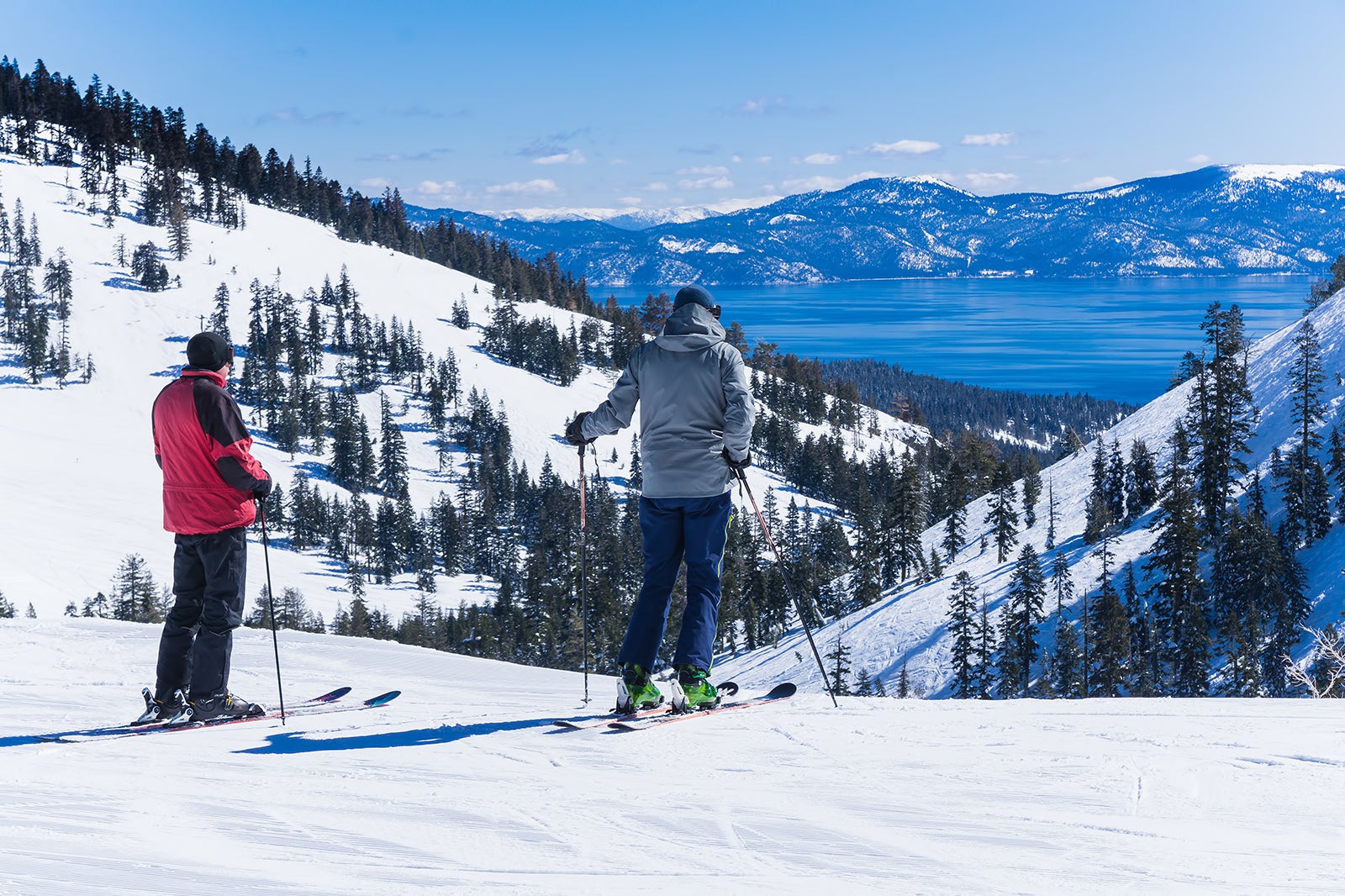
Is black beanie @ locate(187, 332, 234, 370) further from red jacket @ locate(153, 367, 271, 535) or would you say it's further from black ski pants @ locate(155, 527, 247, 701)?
black ski pants @ locate(155, 527, 247, 701)

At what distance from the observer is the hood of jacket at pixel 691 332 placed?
586 cm

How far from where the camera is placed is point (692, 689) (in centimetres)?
644

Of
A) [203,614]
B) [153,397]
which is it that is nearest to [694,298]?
[203,614]

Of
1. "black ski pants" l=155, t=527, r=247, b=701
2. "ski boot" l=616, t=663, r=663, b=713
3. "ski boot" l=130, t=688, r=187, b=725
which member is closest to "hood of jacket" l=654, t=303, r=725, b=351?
"ski boot" l=616, t=663, r=663, b=713

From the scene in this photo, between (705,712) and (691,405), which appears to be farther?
(705,712)

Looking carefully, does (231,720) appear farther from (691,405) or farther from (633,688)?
(691,405)

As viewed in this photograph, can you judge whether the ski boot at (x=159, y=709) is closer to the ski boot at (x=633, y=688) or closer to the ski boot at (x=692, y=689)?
the ski boot at (x=633, y=688)

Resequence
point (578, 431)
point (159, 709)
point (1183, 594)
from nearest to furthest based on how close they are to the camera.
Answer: point (159, 709)
point (578, 431)
point (1183, 594)

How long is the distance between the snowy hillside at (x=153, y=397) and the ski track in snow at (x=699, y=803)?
7055 centimetres

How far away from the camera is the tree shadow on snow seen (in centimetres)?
564

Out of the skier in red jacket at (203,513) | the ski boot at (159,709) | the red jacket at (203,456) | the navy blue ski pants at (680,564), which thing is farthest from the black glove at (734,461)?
the ski boot at (159,709)

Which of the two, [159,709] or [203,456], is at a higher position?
[203,456]

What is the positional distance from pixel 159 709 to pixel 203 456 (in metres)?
1.80

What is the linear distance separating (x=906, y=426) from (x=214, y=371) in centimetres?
17024
